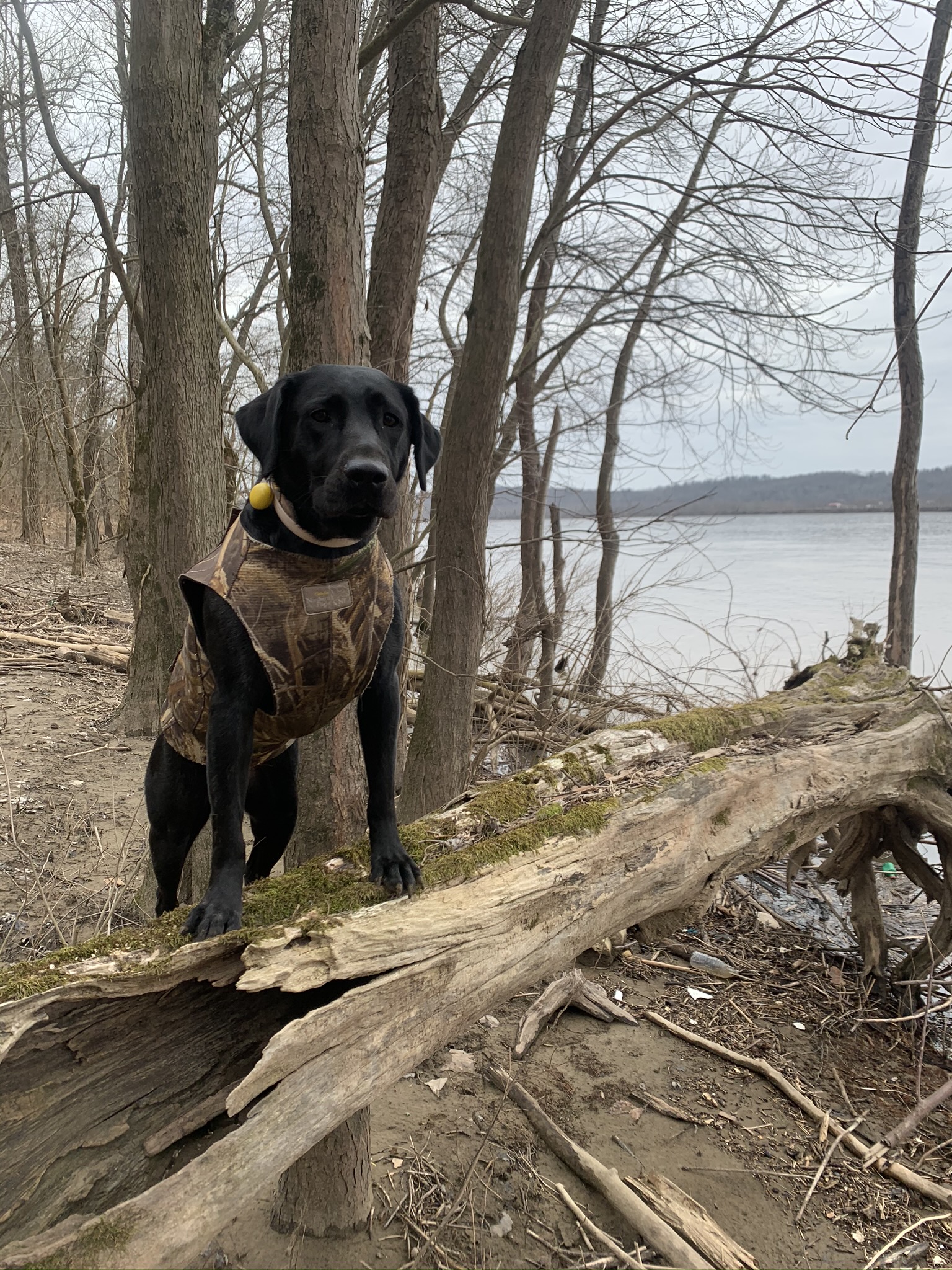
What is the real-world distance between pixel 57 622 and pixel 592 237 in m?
7.61

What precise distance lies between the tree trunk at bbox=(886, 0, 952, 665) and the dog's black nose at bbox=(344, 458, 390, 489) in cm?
693

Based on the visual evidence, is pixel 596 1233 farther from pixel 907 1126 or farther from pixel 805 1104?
pixel 907 1126

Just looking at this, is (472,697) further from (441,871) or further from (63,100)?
(63,100)

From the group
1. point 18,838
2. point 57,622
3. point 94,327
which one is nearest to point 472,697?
point 18,838

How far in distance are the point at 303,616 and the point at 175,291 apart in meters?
2.15

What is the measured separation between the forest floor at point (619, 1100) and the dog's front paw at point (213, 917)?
1.32m

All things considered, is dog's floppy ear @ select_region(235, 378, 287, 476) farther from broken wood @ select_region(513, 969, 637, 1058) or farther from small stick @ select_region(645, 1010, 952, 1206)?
small stick @ select_region(645, 1010, 952, 1206)

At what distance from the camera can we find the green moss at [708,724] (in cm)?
334

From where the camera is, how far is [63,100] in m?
12.1

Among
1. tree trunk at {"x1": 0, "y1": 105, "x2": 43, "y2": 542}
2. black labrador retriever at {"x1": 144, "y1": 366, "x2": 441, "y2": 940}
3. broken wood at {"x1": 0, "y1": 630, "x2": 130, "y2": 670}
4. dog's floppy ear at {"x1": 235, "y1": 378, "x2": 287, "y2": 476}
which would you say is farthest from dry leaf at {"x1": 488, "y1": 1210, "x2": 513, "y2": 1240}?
tree trunk at {"x1": 0, "y1": 105, "x2": 43, "y2": 542}

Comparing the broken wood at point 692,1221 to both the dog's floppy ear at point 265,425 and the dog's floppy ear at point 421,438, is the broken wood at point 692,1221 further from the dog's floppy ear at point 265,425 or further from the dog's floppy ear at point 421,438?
the dog's floppy ear at point 265,425

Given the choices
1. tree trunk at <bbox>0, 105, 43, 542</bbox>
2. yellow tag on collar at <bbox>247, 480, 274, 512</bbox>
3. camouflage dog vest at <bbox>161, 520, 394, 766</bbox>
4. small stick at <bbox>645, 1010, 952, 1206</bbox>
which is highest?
tree trunk at <bbox>0, 105, 43, 542</bbox>

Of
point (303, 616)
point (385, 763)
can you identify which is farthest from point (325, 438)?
point (385, 763)

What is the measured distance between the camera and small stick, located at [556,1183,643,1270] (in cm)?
247
